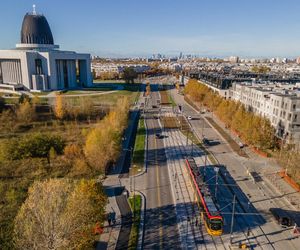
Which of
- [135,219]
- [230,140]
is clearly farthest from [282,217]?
[230,140]

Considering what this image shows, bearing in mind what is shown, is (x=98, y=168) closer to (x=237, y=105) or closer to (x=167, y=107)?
(x=237, y=105)

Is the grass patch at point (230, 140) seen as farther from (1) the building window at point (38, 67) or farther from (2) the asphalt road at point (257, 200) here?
(1) the building window at point (38, 67)

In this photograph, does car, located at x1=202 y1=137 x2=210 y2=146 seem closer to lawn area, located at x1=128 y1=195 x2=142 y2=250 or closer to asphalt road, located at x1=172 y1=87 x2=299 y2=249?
asphalt road, located at x1=172 y1=87 x2=299 y2=249

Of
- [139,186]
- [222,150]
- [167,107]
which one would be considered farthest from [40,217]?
[167,107]

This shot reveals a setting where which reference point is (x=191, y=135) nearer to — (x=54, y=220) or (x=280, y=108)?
(x=280, y=108)

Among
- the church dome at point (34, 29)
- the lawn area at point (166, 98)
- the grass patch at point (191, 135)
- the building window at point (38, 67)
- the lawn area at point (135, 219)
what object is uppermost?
the church dome at point (34, 29)

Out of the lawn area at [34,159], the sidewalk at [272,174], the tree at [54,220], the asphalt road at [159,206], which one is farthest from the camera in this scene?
the sidewalk at [272,174]

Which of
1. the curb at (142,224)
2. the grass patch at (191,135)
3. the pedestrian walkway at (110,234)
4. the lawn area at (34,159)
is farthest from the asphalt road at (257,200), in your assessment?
the lawn area at (34,159)
